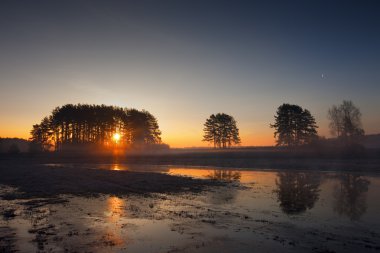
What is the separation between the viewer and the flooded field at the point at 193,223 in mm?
11156

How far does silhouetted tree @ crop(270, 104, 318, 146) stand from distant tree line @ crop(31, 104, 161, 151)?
46.1 metres

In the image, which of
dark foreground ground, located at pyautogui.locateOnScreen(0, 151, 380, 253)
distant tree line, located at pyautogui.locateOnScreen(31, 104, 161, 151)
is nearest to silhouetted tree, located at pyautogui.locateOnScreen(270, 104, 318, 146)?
distant tree line, located at pyautogui.locateOnScreen(31, 104, 161, 151)

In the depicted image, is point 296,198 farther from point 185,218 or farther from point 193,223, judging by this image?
point 193,223

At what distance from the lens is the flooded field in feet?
36.6

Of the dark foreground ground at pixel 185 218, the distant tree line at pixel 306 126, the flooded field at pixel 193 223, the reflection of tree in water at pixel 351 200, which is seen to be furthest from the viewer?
the distant tree line at pixel 306 126

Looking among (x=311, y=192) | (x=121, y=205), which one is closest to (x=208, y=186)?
(x=311, y=192)

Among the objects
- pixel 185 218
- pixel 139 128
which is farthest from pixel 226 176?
pixel 139 128

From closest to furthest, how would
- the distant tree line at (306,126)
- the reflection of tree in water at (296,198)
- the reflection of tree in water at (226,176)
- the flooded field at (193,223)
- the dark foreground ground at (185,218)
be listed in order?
the flooded field at (193,223) → the dark foreground ground at (185,218) → the reflection of tree in water at (296,198) → the reflection of tree in water at (226,176) → the distant tree line at (306,126)

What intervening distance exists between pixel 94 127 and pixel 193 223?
321 feet

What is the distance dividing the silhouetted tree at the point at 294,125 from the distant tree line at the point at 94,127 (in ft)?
151

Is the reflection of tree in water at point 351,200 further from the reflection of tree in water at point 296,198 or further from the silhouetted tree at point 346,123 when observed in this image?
the silhouetted tree at point 346,123

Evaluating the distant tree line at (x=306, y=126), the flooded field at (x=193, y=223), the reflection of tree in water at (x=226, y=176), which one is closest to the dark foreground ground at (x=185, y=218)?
the flooded field at (x=193, y=223)

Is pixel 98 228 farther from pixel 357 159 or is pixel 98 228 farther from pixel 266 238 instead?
pixel 357 159

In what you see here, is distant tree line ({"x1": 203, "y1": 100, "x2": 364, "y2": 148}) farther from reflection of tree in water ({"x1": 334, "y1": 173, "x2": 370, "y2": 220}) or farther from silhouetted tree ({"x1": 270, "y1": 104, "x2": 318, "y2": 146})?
reflection of tree in water ({"x1": 334, "y1": 173, "x2": 370, "y2": 220})
